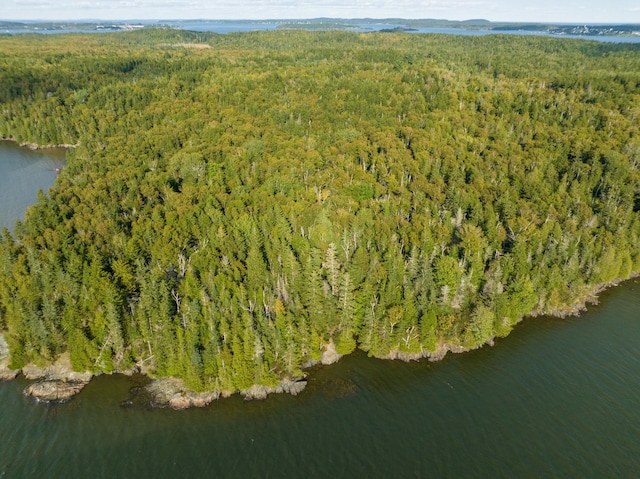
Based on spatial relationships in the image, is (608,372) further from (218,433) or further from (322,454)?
(218,433)

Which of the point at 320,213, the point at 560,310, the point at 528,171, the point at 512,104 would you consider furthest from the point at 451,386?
the point at 512,104

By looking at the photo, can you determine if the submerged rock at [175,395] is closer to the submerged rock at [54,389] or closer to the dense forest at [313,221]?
the dense forest at [313,221]

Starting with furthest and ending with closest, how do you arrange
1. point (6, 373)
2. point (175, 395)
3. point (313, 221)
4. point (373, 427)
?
point (313, 221) < point (6, 373) < point (175, 395) < point (373, 427)

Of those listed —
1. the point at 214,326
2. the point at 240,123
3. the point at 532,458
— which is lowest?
the point at 532,458

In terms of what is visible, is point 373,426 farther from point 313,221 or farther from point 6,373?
point 6,373

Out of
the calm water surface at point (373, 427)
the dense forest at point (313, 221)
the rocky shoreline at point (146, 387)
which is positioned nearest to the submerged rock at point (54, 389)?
the rocky shoreline at point (146, 387)

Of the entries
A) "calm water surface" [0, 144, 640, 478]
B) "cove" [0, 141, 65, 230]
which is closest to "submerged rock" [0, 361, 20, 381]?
"calm water surface" [0, 144, 640, 478]

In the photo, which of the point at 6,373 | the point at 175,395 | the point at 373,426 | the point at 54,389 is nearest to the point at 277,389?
the point at 175,395
